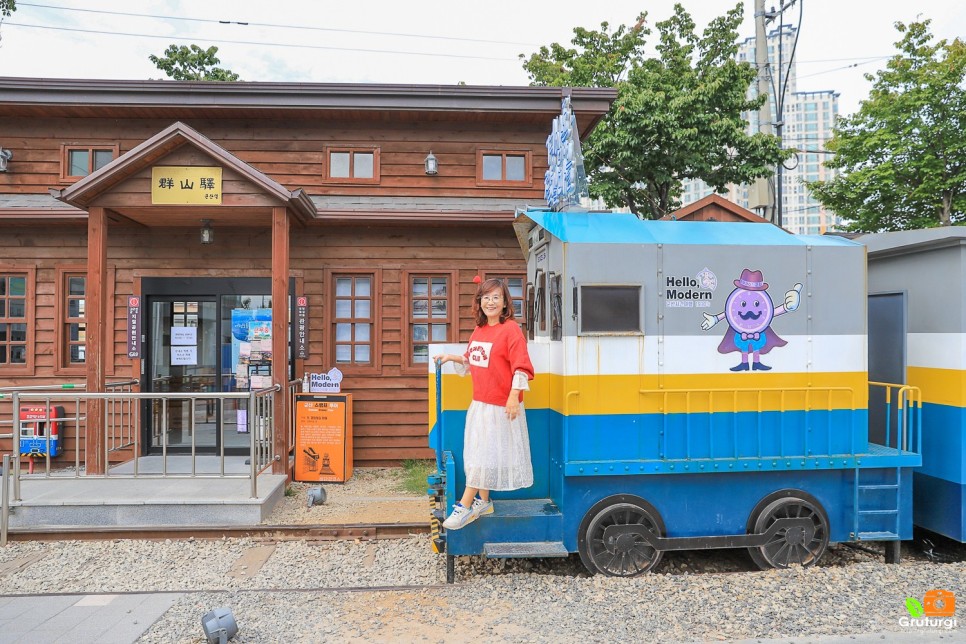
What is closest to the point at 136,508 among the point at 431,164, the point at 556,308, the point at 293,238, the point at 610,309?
the point at 293,238

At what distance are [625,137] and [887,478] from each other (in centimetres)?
1347

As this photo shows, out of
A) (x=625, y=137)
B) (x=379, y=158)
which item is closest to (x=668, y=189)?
(x=625, y=137)

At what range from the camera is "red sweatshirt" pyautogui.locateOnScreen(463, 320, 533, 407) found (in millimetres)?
4297

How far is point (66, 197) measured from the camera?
632cm

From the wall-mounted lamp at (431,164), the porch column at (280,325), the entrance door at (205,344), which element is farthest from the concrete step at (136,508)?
the wall-mounted lamp at (431,164)

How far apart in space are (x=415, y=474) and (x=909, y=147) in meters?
13.9

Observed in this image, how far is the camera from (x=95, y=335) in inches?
255

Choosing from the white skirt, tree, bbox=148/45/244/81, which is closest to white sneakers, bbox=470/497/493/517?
the white skirt

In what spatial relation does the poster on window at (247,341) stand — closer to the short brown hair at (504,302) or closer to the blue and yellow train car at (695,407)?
the blue and yellow train car at (695,407)

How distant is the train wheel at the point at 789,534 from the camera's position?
4.64 m

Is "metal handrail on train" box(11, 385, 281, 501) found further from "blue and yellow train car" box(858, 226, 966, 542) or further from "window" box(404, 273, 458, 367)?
"blue and yellow train car" box(858, 226, 966, 542)

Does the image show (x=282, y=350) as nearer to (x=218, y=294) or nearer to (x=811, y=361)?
(x=218, y=294)

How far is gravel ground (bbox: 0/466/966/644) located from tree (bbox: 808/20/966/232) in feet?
37.7

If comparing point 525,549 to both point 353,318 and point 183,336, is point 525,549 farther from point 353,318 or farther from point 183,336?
point 183,336
